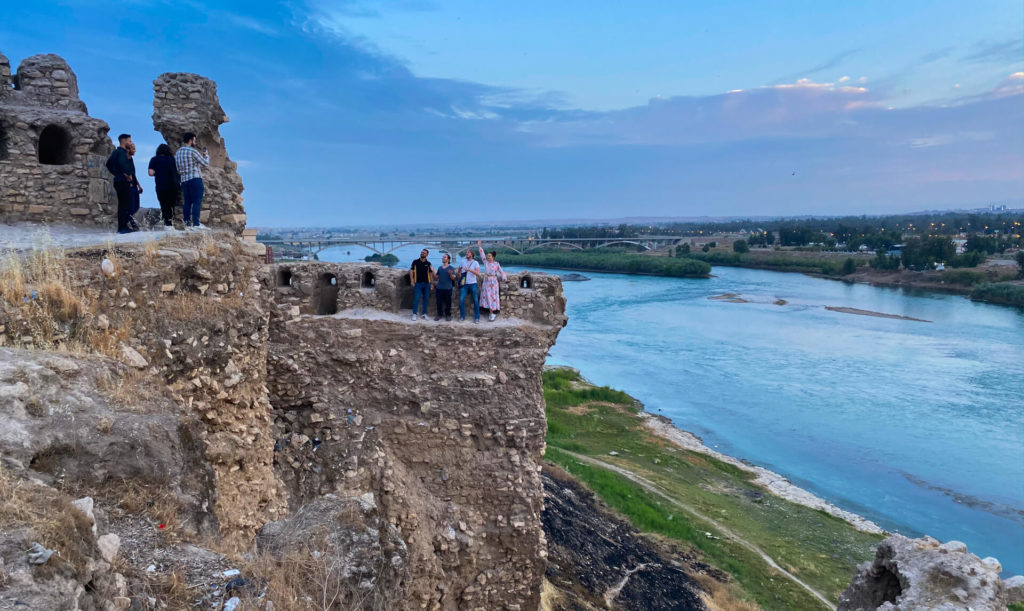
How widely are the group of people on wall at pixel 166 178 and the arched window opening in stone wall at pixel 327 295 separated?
1861 mm

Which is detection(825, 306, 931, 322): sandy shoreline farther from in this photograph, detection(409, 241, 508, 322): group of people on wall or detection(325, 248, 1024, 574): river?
detection(409, 241, 508, 322): group of people on wall

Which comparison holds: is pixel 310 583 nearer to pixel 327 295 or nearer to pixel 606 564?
pixel 327 295

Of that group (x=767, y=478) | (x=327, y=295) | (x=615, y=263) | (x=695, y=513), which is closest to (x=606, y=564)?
(x=695, y=513)

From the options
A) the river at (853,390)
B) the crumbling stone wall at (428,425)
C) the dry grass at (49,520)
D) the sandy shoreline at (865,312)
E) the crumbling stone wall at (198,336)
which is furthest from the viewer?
the sandy shoreline at (865,312)

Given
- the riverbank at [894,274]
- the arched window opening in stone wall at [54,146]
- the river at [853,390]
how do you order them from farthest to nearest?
1. the riverbank at [894,274]
2. the river at [853,390]
3. the arched window opening in stone wall at [54,146]

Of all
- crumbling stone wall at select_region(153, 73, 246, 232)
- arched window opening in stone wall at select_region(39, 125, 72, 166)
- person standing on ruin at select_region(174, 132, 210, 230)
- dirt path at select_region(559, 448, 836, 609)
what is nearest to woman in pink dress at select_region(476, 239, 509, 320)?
crumbling stone wall at select_region(153, 73, 246, 232)

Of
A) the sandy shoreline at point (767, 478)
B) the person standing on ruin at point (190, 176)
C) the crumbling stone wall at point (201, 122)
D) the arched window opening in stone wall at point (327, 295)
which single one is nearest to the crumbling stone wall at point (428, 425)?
the arched window opening in stone wall at point (327, 295)

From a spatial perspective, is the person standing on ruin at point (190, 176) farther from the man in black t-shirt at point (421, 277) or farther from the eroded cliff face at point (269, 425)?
the man in black t-shirt at point (421, 277)

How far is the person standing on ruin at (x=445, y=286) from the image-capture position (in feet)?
27.8

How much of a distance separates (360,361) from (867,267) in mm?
66934

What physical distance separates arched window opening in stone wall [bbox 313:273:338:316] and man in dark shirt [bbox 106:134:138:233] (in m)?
2.34

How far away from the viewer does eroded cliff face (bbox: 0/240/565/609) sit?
3.27 meters

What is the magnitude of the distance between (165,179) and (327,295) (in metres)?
2.48

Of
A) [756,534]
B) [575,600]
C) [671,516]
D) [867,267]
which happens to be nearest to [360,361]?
[575,600]
